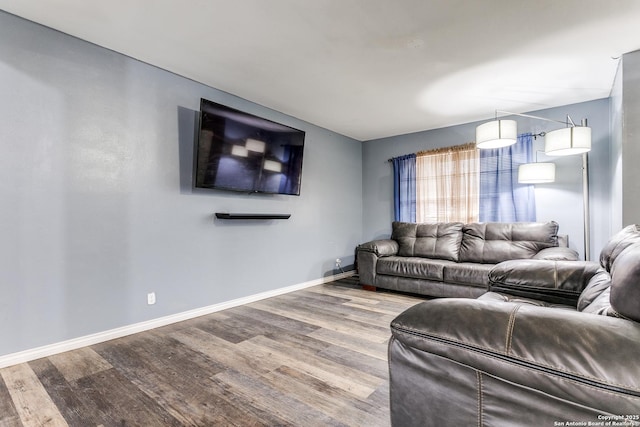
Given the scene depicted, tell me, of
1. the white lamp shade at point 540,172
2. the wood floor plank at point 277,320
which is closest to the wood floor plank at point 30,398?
the wood floor plank at point 277,320

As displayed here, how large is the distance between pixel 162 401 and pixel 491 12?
3261mm

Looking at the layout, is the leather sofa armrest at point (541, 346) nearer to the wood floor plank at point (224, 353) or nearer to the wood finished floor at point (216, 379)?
the wood finished floor at point (216, 379)

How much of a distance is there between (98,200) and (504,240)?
4.46 m

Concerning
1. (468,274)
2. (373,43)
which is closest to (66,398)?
(373,43)

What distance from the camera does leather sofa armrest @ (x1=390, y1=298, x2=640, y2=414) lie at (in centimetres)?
70

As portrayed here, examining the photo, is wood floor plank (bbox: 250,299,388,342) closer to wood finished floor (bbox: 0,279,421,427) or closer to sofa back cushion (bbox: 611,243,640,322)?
wood finished floor (bbox: 0,279,421,427)

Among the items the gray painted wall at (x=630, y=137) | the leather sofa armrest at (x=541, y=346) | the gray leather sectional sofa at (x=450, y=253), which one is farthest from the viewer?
the gray leather sectional sofa at (x=450, y=253)

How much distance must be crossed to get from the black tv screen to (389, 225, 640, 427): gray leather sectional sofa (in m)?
2.60

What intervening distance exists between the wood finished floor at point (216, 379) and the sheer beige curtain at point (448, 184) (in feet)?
8.12

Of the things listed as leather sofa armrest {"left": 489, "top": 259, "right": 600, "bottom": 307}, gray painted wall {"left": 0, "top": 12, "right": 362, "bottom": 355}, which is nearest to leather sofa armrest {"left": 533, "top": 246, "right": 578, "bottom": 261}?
leather sofa armrest {"left": 489, "top": 259, "right": 600, "bottom": 307}

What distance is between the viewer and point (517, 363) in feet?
2.60

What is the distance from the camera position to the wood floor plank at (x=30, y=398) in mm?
1548

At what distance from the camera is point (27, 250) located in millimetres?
2174

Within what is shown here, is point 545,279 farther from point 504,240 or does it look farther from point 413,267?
point 504,240
